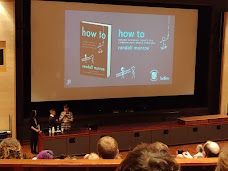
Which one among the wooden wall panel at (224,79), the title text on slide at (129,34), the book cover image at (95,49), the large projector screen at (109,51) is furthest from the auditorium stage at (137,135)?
the title text on slide at (129,34)

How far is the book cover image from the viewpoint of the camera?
9055 mm

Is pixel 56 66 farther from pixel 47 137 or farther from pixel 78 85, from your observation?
pixel 47 137

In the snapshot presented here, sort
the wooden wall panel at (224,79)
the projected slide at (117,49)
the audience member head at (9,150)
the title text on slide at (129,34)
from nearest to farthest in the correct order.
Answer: the audience member head at (9,150) < the projected slide at (117,49) < the title text on slide at (129,34) < the wooden wall panel at (224,79)

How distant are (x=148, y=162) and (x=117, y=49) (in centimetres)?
807

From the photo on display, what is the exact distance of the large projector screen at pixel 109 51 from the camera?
873 centimetres

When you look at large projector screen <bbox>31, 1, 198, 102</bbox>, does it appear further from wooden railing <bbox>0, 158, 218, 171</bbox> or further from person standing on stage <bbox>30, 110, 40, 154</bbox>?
wooden railing <bbox>0, 158, 218, 171</bbox>

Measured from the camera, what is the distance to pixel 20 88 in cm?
845

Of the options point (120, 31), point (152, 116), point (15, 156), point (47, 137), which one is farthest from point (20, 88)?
point (15, 156)

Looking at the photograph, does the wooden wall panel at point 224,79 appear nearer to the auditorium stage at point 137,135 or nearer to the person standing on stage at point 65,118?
the auditorium stage at point 137,135

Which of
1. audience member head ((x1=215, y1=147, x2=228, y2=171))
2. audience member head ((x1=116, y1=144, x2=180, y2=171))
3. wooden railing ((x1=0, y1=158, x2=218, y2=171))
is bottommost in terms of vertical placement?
wooden railing ((x1=0, y1=158, x2=218, y2=171))

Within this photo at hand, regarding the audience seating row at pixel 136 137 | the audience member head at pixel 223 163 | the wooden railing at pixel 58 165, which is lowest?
the audience seating row at pixel 136 137

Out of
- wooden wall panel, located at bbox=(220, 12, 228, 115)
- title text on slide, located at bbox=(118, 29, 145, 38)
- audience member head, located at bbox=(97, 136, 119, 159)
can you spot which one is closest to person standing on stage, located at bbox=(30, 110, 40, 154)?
title text on slide, located at bbox=(118, 29, 145, 38)

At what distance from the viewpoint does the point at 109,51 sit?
30.7ft

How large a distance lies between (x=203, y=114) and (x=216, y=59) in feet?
5.01
